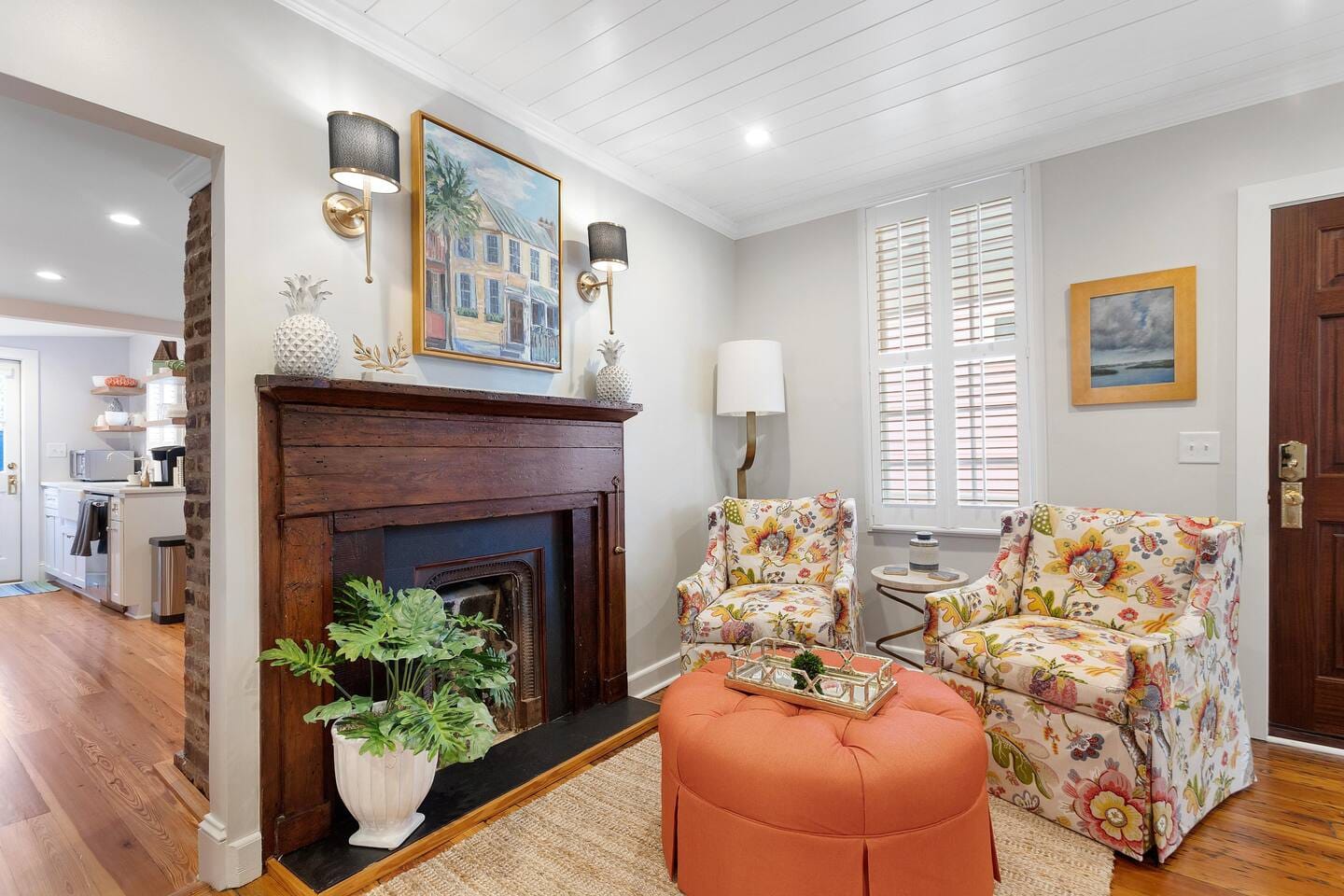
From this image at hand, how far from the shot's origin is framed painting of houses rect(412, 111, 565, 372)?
7.26 ft

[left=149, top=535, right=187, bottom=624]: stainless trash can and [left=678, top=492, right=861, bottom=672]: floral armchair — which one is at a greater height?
[left=678, top=492, right=861, bottom=672]: floral armchair

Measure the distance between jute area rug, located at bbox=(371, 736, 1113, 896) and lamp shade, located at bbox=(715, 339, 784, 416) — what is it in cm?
190

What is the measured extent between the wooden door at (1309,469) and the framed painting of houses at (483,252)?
285 cm

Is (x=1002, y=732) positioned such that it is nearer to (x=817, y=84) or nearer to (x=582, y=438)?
(x=582, y=438)

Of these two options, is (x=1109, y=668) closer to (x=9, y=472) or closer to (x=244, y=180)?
(x=244, y=180)

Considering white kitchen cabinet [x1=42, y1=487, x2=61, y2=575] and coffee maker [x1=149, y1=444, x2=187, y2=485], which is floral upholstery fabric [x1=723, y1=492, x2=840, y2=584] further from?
white kitchen cabinet [x1=42, y1=487, x2=61, y2=575]

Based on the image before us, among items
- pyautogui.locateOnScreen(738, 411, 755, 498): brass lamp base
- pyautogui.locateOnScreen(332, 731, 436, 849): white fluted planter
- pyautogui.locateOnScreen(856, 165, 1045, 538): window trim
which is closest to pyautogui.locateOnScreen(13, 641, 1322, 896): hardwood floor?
pyautogui.locateOnScreen(332, 731, 436, 849): white fluted planter

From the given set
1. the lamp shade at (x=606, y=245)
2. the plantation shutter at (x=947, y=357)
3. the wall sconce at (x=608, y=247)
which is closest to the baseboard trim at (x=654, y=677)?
the plantation shutter at (x=947, y=357)

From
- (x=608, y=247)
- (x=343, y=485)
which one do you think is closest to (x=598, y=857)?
(x=343, y=485)

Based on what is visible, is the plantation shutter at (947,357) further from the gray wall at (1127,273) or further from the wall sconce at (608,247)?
the wall sconce at (608,247)

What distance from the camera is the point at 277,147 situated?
1849mm

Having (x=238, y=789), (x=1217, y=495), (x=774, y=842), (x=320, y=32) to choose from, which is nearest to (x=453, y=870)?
(x=238, y=789)

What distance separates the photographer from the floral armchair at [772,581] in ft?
8.51

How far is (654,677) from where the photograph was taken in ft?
10.7
